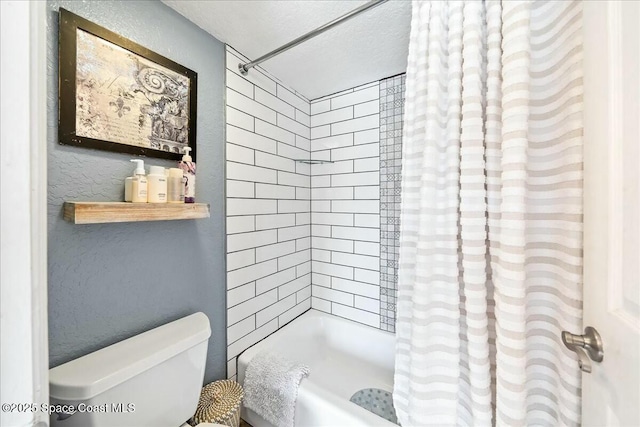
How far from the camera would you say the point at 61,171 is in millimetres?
766

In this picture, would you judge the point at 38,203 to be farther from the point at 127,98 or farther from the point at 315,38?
the point at 315,38

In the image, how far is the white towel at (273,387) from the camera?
113 cm

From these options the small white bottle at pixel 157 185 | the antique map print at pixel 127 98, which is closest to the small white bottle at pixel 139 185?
the small white bottle at pixel 157 185

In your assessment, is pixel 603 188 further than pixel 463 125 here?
No

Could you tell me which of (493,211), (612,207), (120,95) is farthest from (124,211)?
(612,207)

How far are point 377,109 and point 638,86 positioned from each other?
1353 millimetres

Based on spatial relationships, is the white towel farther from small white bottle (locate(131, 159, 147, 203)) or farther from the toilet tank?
small white bottle (locate(131, 159, 147, 203))

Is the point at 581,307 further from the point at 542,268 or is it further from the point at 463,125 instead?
the point at 463,125

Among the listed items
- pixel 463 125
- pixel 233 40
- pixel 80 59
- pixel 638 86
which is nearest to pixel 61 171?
pixel 80 59

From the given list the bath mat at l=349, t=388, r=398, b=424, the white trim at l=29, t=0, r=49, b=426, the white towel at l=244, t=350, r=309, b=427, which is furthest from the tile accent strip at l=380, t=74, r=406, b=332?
the white trim at l=29, t=0, r=49, b=426

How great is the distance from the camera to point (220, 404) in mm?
1100

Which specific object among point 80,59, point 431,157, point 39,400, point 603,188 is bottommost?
point 39,400

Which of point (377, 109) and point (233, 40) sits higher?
point (233, 40)

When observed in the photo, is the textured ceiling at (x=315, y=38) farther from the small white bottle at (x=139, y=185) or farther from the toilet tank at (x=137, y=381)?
the toilet tank at (x=137, y=381)
